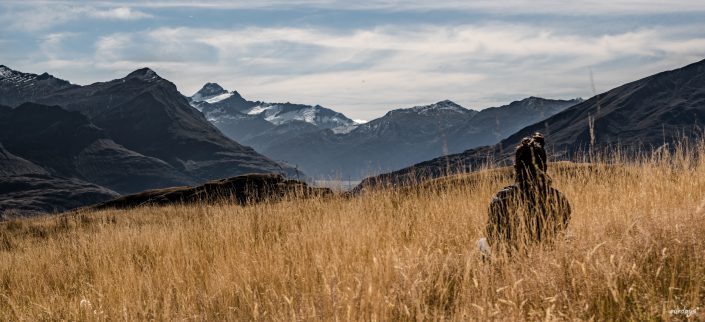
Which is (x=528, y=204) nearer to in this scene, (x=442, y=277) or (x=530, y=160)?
(x=530, y=160)

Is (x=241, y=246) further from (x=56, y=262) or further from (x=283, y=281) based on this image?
(x=56, y=262)

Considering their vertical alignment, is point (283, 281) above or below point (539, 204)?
below

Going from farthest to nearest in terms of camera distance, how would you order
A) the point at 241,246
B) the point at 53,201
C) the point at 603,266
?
the point at 53,201, the point at 241,246, the point at 603,266

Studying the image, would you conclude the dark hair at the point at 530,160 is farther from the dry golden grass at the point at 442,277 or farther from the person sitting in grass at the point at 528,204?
the dry golden grass at the point at 442,277

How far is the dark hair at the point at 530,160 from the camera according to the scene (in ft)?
14.4

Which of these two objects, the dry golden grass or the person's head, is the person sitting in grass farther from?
the dry golden grass

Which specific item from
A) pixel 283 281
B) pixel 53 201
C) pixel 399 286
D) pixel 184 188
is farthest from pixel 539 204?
pixel 53 201

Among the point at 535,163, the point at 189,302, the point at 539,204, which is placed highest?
the point at 535,163

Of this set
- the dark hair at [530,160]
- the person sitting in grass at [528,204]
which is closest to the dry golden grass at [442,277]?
the person sitting in grass at [528,204]

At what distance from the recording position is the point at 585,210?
18.3ft

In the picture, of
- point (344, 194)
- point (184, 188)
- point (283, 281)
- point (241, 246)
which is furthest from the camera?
point (184, 188)

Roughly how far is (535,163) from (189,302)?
9.46ft

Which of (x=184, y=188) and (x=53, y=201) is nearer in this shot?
(x=184, y=188)

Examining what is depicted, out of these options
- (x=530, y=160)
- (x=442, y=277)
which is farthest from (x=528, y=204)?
(x=442, y=277)
